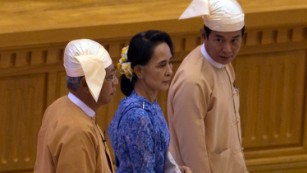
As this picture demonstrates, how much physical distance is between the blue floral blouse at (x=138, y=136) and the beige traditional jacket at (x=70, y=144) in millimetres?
122

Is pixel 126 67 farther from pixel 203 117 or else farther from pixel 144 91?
pixel 203 117

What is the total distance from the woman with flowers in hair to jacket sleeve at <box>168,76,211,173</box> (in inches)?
13.4

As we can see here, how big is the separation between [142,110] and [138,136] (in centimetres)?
12

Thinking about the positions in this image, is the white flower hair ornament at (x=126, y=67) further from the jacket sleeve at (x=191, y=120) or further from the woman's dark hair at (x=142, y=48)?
the jacket sleeve at (x=191, y=120)

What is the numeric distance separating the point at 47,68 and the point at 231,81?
4.42ft

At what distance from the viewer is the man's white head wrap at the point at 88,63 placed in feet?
14.4

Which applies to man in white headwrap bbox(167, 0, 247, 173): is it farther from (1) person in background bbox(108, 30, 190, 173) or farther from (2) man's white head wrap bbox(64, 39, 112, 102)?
(2) man's white head wrap bbox(64, 39, 112, 102)

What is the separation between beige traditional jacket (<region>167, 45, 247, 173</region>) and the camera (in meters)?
5.02

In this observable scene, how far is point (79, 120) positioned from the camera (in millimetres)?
4320

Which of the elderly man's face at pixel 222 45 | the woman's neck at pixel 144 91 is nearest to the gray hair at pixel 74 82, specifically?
the woman's neck at pixel 144 91

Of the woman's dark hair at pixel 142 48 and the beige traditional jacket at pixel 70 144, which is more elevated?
the woman's dark hair at pixel 142 48

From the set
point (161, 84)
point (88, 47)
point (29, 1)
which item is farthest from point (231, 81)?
point (29, 1)

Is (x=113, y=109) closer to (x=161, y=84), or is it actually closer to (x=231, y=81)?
(x=231, y=81)

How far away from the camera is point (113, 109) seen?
6434 mm
